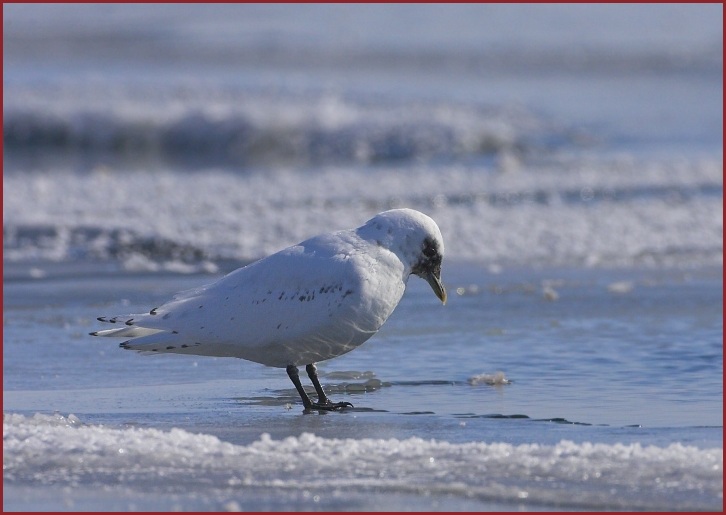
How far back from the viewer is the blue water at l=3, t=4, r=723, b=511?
13.9 ft

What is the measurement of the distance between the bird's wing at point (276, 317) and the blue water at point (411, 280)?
28 cm

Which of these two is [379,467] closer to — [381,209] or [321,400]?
[321,400]

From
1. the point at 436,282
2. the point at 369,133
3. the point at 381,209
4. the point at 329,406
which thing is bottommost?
the point at 329,406

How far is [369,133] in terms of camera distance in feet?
52.6

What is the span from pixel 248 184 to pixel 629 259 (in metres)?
5.01

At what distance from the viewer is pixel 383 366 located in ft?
20.3

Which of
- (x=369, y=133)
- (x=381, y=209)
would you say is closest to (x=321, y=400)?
(x=381, y=209)

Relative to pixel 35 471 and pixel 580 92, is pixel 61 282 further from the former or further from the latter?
pixel 580 92

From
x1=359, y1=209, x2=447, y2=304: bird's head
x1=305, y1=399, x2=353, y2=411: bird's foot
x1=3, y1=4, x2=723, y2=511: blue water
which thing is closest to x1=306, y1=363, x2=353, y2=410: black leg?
x1=305, y1=399, x2=353, y2=411: bird's foot

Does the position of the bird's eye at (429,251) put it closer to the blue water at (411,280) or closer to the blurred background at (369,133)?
the blue water at (411,280)

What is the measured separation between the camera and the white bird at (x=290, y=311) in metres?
5.28

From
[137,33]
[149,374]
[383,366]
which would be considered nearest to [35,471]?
[149,374]

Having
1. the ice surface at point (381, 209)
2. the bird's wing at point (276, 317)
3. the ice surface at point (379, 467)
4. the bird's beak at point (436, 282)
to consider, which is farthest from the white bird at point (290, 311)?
the ice surface at point (381, 209)

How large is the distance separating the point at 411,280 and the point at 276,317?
298 centimetres
